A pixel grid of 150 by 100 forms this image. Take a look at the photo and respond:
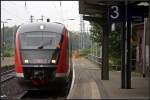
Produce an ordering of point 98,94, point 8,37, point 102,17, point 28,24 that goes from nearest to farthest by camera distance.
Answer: point 98,94 → point 28,24 → point 102,17 → point 8,37

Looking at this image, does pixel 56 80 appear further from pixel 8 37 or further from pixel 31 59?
pixel 8 37

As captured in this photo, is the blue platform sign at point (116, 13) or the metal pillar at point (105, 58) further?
the metal pillar at point (105, 58)

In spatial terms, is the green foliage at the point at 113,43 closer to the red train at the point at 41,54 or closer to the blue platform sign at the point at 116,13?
the red train at the point at 41,54

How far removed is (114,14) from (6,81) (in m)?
9.70

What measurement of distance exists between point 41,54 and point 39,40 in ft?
2.30

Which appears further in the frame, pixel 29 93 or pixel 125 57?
pixel 29 93

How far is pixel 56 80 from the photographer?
59.7 ft

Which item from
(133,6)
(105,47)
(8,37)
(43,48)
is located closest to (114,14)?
(133,6)

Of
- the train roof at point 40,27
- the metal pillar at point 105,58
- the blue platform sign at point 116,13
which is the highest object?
the blue platform sign at point 116,13

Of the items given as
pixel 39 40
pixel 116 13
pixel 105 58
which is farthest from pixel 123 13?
pixel 105 58

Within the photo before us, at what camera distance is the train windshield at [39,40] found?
61.6ft

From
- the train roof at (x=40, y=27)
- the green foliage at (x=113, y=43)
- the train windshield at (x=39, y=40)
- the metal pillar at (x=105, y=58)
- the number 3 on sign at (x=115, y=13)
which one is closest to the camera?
the number 3 on sign at (x=115, y=13)

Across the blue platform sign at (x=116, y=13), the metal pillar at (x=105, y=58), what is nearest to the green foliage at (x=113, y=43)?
the metal pillar at (x=105, y=58)

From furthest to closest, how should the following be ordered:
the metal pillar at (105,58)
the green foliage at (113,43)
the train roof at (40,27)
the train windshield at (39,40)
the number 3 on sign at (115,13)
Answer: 1. the green foliage at (113,43)
2. the metal pillar at (105,58)
3. the train roof at (40,27)
4. the train windshield at (39,40)
5. the number 3 on sign at (115,13)
